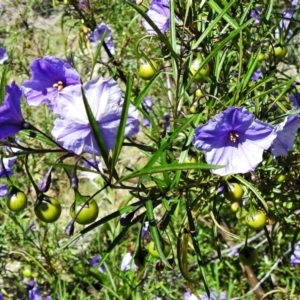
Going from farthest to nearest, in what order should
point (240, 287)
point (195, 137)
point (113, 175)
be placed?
point (240, 287)
point (195, 137)
point (113, 175)

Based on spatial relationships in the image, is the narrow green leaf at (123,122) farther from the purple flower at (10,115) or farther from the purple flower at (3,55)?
the purple flower at (3,55)

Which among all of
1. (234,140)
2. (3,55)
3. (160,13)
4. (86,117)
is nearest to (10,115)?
(86,117)

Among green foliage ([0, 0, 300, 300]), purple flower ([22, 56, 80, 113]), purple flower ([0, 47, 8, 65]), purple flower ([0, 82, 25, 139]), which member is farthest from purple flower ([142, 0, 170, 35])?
purple flower ([0, 47, 8, 65])

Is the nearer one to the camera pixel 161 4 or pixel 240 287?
pixel 161 4

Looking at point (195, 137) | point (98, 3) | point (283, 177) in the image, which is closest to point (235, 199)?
point (195, 137)

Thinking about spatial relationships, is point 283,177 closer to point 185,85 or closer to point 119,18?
point 185,85

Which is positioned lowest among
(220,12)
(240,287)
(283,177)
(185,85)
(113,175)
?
(240,287)

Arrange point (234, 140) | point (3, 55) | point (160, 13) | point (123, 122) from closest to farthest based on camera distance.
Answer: point (123, 122) → point (234, 140) → point (160, 13) → point (3, 55)

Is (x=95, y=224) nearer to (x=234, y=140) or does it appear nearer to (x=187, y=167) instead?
(x=187, y=167)
